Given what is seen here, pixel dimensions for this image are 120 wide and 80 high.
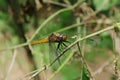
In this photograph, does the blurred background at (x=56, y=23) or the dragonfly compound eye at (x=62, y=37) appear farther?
the blurred background at (x=56, y=23)

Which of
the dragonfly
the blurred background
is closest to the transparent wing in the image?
the dragonfly

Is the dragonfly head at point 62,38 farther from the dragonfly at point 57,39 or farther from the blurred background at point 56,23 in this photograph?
the blurred background at point 56,23

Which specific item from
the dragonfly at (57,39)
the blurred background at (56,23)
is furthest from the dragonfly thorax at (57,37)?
the blurred background at (56,23)

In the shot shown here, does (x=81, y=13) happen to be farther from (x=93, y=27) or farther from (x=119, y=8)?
(x=119, y=8)

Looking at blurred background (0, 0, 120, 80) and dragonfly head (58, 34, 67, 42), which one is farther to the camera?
blurred background (0, 0, 120, 80)

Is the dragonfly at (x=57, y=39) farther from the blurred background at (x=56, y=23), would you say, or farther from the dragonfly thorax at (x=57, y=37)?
the blurred background at (x=56, y=23)

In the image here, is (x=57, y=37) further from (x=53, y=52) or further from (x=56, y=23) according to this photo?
(x=56, y=23)

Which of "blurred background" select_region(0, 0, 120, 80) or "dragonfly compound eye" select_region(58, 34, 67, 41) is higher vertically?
"blurred background" select_region(0, 0, 120, 80)

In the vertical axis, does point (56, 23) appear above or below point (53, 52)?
above

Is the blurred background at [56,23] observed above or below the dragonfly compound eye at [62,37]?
above

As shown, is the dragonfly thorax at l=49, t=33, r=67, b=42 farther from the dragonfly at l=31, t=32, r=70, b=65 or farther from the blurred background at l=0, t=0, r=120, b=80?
the blurred background at l=0, t=0, r=120, b=80

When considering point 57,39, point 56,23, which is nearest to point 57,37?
point 57,39
